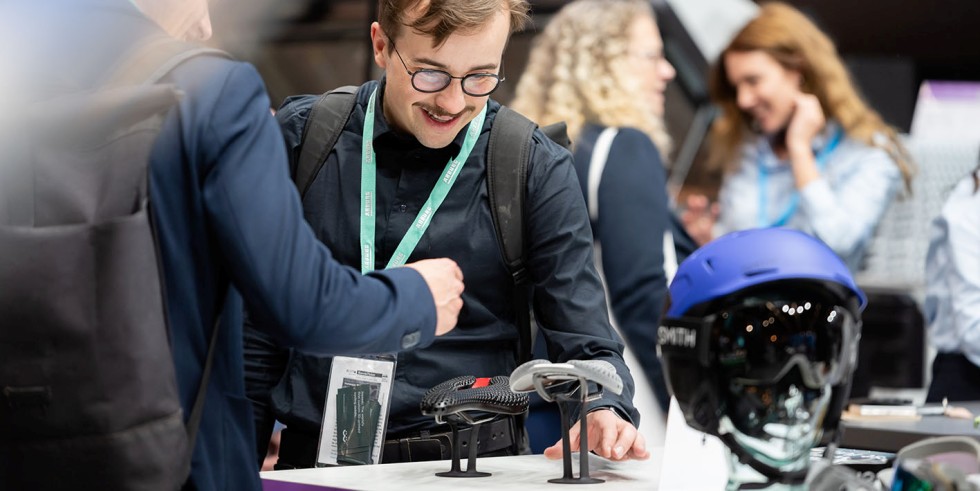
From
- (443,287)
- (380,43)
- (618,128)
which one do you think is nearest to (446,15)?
(380,43)

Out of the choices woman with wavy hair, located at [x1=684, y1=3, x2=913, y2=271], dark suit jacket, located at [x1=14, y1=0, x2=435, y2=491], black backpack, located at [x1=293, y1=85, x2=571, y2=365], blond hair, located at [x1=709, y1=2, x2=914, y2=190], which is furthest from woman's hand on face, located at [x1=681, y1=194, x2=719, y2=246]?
dark suit jacket, located at [x1=14, y1=0, x2=435, y2=491]

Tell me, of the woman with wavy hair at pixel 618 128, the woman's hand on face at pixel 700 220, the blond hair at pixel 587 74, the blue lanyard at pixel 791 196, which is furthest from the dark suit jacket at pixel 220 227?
the woman's hand on face at pixel 700 220

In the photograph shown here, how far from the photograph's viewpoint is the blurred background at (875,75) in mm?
6500

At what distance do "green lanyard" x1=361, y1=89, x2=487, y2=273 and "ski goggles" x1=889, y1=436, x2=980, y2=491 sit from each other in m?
0.93

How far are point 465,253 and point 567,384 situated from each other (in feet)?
1.44

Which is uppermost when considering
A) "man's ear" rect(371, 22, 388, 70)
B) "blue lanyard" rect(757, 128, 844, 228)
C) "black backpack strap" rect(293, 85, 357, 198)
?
"man's ear" rect(371, 22, 388, 70)

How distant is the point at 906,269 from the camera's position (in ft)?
23.4

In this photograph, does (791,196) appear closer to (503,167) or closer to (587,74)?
(587,74)

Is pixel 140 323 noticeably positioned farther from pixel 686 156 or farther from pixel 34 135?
pixel 686 156

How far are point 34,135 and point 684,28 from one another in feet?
19.1

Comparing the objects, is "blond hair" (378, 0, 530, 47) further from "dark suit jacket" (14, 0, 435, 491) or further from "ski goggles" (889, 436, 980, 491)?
"ski goggles" (889, 436, 980, 491)

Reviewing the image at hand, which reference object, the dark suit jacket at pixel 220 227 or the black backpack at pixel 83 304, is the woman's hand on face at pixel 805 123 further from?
the black backpack at pixel 83 304

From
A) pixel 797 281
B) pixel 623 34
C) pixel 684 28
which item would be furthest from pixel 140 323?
pixel 684 28

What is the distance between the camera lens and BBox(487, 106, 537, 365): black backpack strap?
7.19ft
